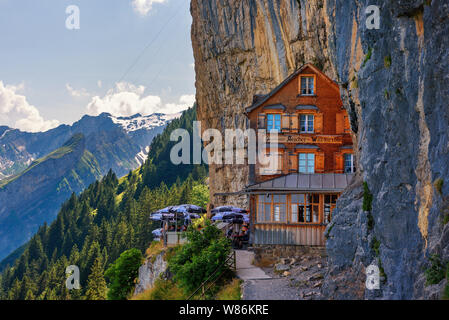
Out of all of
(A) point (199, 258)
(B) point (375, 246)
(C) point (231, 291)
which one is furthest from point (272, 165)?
(B) point (375, 246)

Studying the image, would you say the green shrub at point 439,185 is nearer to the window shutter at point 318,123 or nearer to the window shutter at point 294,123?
the window shutter at point 294,123

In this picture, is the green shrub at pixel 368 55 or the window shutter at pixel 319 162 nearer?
the green shrub at pixel 368 55

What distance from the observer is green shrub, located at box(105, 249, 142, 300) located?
35.3 m

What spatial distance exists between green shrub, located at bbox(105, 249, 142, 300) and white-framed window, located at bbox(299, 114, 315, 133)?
14445 millimetres

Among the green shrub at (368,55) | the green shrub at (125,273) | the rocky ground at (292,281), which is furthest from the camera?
the green shrub at (125,273)

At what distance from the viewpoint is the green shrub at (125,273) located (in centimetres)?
3529

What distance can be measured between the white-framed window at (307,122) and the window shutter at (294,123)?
0.54 metres

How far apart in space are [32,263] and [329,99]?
365ft

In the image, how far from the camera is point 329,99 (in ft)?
113

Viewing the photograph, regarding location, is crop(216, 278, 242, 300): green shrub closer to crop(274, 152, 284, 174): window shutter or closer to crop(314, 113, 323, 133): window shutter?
crop(274, 152, 284, 174): window shutter

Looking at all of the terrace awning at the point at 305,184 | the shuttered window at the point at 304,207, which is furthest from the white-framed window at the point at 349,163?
the shuttered window at the point at 304,207

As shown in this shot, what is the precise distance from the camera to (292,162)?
111 feet

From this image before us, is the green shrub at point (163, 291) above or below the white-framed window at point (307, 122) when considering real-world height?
below

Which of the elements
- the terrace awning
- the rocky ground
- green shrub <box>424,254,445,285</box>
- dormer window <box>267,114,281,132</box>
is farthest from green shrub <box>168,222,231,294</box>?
green shrub <box>424,254,445,285</box>
